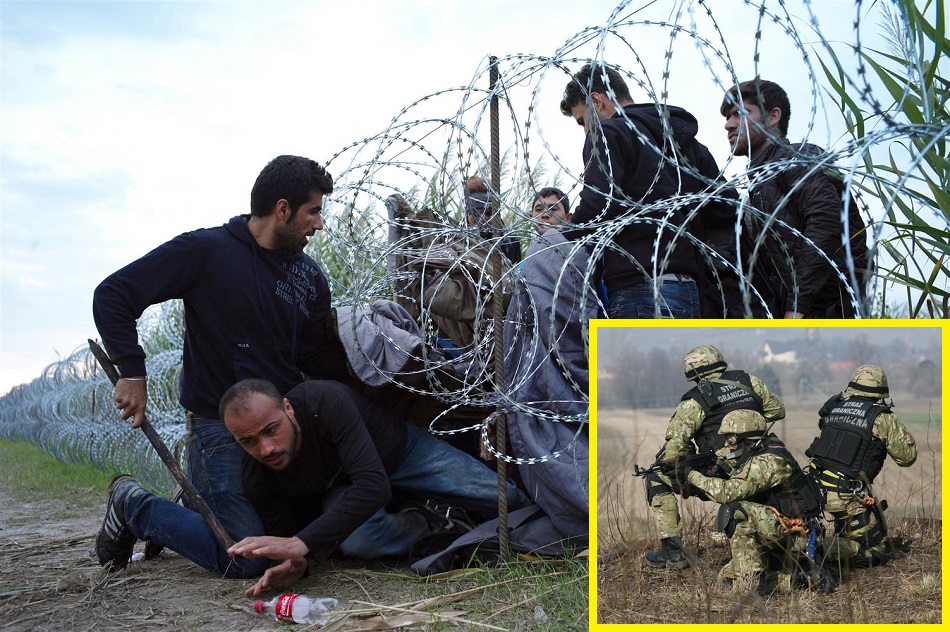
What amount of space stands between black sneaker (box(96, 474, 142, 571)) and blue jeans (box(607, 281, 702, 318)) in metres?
2.49

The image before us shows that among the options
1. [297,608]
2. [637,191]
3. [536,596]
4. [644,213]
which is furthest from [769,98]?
[297,608]

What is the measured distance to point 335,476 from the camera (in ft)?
13.4

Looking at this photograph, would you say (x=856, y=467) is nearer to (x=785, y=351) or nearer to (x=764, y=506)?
(x=764, y=506)

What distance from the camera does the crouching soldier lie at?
2377 millimetres

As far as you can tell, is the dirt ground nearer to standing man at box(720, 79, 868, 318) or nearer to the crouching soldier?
the crouching soldier

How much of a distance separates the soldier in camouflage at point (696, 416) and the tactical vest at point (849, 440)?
0.13 metres

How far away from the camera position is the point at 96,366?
9570 millimetres

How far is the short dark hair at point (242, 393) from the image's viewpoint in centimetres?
354

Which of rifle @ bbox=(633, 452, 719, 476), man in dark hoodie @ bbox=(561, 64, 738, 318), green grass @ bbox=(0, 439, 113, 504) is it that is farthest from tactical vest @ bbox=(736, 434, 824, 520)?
green grass @ bbox=(0, 439, 113, 504)

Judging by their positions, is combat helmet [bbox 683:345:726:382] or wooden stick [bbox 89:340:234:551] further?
wooden stick [bbox 89:340:234:551]

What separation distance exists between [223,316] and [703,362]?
2430 millimetres

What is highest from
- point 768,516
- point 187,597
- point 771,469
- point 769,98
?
point 769,98

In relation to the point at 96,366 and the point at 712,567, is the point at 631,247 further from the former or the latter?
the point at 96,366

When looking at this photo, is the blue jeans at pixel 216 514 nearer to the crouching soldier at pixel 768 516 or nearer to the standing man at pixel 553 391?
the standing man at pixel 553 391
